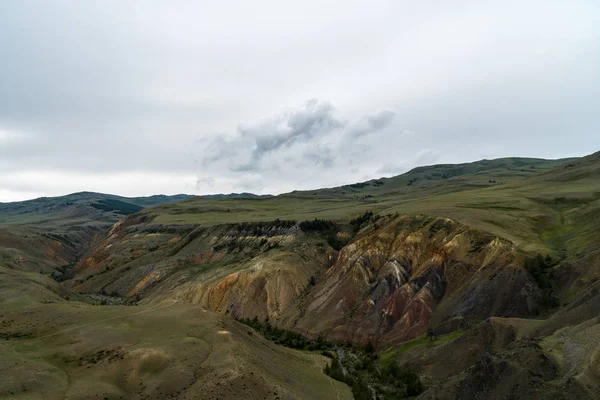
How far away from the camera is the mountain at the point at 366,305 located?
33406 millimetres

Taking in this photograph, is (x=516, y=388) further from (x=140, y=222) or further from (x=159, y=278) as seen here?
(x=140, y=222)

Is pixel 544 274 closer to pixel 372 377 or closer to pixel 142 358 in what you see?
pixel 372 377

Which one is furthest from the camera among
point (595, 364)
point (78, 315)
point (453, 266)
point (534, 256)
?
point (453, 266)

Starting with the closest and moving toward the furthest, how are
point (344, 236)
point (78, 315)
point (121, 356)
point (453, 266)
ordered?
point (121, 356) → point (78, 315) → point (453, 266) → point (344, 236)

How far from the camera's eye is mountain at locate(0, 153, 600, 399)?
33.4 metres

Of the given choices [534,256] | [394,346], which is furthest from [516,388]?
[534,256]

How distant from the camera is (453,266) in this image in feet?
202

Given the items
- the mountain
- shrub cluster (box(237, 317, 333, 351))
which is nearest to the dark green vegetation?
shrub cluster (box(237, 317, 333, 351))

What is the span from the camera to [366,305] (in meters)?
64.2

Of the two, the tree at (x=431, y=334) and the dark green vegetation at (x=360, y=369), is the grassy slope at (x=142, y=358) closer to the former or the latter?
the dark green vegetation at (x=360, y=369)

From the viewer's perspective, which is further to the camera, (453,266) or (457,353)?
(453,266)

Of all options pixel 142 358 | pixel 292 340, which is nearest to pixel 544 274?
pixel 292 340

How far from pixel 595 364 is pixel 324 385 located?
2483cm

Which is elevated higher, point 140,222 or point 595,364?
point 140,222
